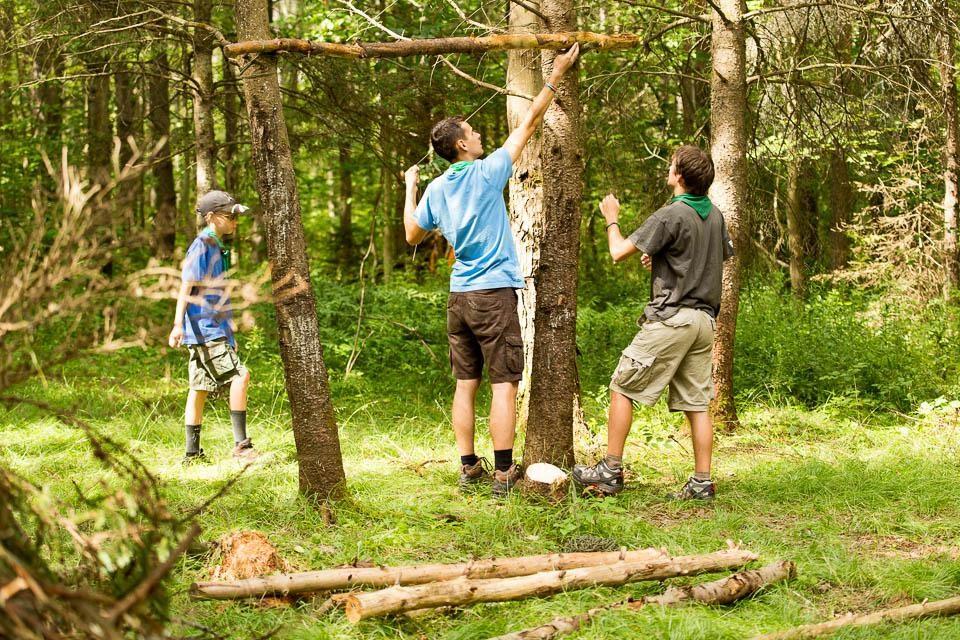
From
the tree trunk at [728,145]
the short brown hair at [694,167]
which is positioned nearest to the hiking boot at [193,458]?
the short brown hair at [694,167]

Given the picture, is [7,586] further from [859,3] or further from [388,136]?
[859,3]

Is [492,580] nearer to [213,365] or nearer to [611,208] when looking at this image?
[611,208]

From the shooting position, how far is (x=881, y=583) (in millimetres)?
3969

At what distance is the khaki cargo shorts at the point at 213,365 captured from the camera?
629cm

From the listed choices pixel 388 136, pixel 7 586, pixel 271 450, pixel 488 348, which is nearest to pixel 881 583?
pixel 488 348

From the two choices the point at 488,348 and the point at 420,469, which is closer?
the point at 488,348

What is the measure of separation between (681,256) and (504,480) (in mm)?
1740

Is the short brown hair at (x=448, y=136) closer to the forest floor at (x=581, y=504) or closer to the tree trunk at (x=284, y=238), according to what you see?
the tree trunk at (x=284, y=238)

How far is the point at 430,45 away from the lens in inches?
185

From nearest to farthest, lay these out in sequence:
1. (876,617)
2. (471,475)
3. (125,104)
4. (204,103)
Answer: (876,617), (471,475), (204,103), (125,104)

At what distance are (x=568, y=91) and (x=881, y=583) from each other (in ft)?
10.3

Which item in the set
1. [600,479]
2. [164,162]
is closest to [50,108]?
[164,162]

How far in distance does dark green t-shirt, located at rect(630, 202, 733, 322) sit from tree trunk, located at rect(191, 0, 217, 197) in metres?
5.58

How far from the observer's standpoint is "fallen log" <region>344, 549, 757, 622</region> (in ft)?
11.3
